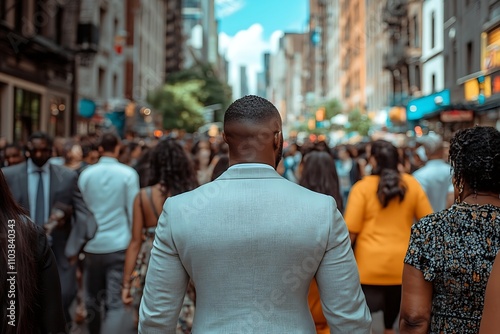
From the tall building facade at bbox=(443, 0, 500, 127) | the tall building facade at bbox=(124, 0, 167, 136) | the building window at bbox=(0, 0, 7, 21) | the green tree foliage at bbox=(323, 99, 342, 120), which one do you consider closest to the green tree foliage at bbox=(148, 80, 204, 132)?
the tall building facade at bbox=(124, 0, 167, 136)

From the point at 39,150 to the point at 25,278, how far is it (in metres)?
3.85

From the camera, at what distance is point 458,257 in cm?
334

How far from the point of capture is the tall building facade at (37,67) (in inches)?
910

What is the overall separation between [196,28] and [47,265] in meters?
175

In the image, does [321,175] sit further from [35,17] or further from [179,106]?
[179,106]

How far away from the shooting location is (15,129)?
24672mm

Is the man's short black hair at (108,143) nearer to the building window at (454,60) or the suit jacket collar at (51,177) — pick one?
the suit jacket collar at (51,177)

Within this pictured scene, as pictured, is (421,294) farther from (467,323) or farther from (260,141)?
(260,141)

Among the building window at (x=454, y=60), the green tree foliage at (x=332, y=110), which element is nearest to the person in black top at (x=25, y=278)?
the building window at (x=454, y=60)

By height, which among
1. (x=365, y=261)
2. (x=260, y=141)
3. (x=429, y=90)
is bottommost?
(x=365, y=261)

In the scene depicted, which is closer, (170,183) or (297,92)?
(170,183)

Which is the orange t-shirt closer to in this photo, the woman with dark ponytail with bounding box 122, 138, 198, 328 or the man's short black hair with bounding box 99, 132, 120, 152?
the woman with dark ponytail with bounding box 122, 138, 198, 328

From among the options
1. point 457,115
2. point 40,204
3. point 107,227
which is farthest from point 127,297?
point 457,115

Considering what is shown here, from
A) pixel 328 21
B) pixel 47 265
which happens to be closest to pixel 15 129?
pixel 47 265
